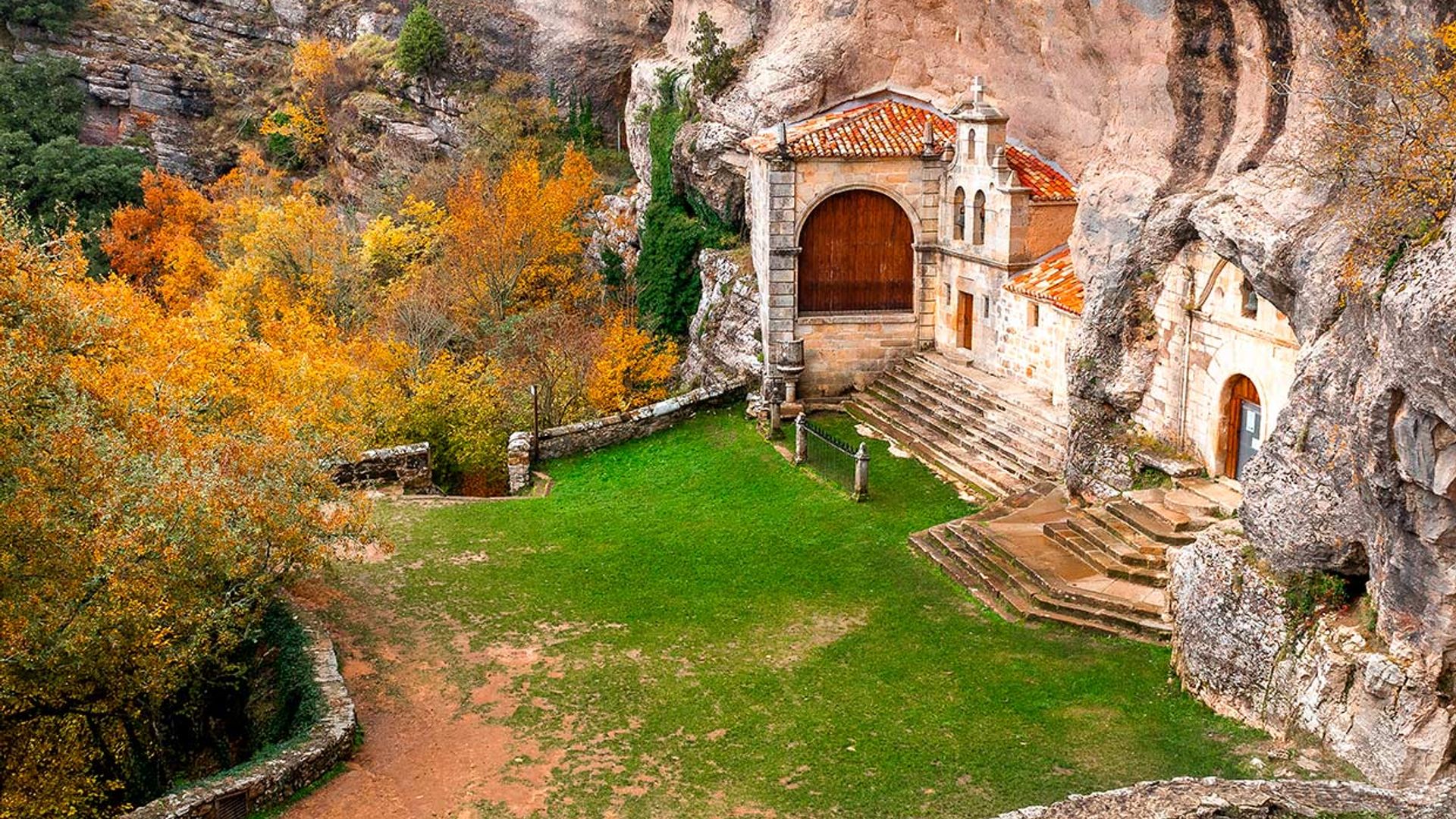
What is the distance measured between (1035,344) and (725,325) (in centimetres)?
972

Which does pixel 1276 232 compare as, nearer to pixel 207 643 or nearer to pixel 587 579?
pixel 587 579

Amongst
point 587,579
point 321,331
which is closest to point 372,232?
point 321,331

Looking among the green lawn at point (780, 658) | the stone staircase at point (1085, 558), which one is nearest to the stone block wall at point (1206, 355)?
the stone staircase at point (1085, 558)

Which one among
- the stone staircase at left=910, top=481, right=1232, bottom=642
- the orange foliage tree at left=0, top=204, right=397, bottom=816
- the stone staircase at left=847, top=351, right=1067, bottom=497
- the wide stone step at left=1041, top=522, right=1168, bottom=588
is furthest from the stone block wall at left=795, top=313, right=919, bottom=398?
the orange foliage tree at left=0, top=204, right=397, bottom=816

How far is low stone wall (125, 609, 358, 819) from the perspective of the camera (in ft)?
43.8

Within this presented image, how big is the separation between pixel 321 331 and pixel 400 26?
86.2 ft

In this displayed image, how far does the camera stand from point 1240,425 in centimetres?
1925

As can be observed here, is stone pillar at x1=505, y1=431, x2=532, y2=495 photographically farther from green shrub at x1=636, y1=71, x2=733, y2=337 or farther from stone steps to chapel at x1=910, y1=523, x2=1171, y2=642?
green shrub at x1=636, y1=71, x2=733, y2=337

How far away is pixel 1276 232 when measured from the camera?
600 inches

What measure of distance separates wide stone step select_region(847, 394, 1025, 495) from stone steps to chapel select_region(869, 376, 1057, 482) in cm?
15

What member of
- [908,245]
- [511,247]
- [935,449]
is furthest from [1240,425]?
[511,247]

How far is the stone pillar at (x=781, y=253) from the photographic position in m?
28.4

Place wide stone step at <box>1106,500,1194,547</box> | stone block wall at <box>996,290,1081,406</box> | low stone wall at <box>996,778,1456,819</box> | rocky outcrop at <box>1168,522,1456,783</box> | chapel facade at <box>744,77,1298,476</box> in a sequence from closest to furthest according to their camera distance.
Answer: low stone wall at <box>996,778,1456,819</box>, rocky outcrop at <box>1168,522,1456,783</box>, wide stone step at <box>1106,500,1194,547</box>, stone block wall at <box>996,290,1081,406</box>, chapel facade at <box>744,77,1298,476</box>

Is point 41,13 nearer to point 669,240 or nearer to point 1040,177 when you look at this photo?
point 669,240
